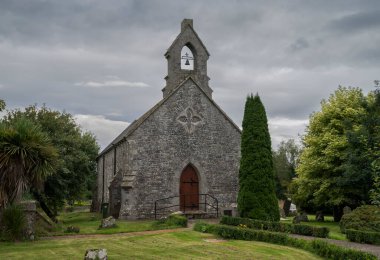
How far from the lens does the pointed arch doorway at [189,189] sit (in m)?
30.0

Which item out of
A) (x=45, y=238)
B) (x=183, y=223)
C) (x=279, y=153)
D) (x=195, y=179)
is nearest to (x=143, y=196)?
(x=195, y=179)

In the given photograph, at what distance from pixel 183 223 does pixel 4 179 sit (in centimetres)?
965

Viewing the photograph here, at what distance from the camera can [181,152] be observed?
98.6 ft

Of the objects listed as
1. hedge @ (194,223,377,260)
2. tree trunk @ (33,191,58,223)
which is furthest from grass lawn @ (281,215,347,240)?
tree trunk @ (33,191,58,223)

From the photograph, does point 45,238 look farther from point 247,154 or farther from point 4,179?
point 247,154

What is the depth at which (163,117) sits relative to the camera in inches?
1176

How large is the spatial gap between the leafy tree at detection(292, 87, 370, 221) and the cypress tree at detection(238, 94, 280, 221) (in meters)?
6.96

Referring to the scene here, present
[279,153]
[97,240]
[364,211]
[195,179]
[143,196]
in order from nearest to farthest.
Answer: [97,240] → [364,211] → [143,196] → [195,179] → [279,153]

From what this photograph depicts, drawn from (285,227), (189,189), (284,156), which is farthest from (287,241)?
(284,156)

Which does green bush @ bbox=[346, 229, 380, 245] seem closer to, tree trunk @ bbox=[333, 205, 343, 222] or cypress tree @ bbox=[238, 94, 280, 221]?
cypress tree @ bbox=[238, 94, 280, 221]

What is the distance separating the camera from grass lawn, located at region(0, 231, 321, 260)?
13.7 metres

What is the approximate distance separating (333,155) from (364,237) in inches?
560

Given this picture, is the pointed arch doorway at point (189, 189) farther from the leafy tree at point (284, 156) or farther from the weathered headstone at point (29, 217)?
the leafy tree at point (284, 156)

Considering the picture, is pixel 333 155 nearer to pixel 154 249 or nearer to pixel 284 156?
pixel 154 249
